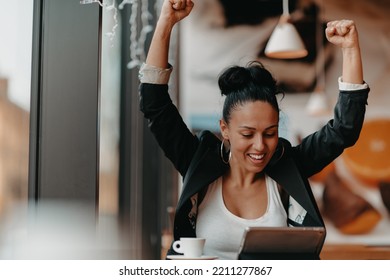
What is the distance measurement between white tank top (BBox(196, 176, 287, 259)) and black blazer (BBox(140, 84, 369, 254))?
0.02m

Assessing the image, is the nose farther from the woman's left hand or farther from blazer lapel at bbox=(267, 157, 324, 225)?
the woman's left hand

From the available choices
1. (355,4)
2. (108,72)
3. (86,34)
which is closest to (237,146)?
(86,34)

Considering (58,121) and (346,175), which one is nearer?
(58,121)

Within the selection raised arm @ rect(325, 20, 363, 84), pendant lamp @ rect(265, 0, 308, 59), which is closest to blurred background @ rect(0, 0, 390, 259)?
raised arm @ rect(325, 20, 363, 84)

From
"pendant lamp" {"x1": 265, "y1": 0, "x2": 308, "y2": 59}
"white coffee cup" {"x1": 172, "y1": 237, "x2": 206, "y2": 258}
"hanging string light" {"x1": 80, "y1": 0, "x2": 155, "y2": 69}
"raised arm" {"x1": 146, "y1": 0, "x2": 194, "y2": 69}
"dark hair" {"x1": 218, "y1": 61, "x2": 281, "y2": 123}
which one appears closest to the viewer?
"white coffee cup" {"x1": 172, "y1": 237, "x2": 206, "y2": 258}

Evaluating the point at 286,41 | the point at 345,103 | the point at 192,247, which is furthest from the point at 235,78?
the point at 286,41

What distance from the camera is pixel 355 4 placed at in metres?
3.79

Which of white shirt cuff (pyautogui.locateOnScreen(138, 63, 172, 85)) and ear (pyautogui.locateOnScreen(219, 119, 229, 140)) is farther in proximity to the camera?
ear (pyautogui.locateOnScreen(219, 119, 229, 140))

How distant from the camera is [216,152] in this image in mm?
1321

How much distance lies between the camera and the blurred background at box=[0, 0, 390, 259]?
130 centimetres

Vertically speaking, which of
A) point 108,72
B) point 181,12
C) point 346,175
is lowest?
point 346,175

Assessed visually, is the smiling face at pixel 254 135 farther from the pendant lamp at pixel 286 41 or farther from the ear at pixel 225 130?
the pendant lamp at pixel 286 41
